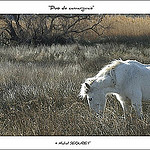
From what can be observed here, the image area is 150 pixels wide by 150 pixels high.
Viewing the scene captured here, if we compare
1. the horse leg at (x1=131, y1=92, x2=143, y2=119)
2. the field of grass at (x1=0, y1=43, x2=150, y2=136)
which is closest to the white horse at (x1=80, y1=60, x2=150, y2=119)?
the horse leg at (x1=131, y1=92, x2=143, y2=119)

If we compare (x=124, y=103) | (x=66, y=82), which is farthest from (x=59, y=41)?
(x=124, y=103)

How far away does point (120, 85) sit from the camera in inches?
195

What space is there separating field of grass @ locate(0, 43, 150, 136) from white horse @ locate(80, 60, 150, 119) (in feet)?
0.76

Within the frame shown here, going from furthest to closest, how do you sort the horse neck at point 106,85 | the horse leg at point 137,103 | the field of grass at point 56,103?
the horse neck at point 106,85
the horse leg at point 137,103
the field of grass at point 56,103

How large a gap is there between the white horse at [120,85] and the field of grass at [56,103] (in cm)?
23

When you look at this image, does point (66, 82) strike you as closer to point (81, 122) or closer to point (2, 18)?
point (81, 122)

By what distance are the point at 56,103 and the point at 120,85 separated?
169 cm

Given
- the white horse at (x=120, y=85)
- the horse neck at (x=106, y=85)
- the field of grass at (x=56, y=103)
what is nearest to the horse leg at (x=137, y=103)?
the white horse at (x=120, y=85)

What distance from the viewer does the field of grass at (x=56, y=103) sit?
4328mm

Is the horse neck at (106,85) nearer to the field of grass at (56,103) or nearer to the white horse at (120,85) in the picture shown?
the white horse at (120,85)

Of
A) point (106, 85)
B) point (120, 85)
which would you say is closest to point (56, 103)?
point (106, 85)

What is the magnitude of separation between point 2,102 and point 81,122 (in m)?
2.60

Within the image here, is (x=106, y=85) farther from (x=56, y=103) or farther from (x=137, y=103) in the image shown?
(x=56, y=103)

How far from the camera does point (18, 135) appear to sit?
441 cm
